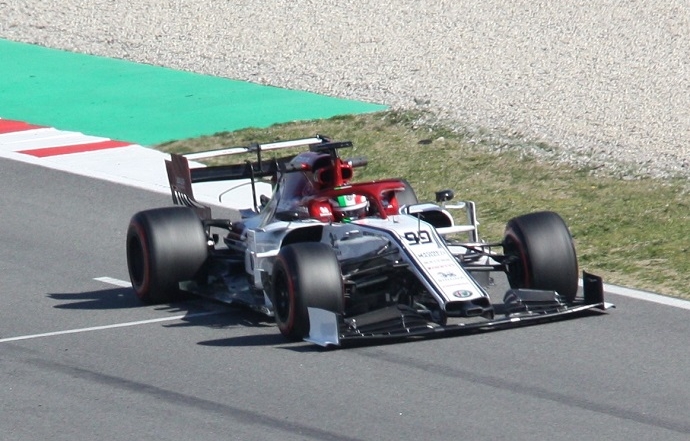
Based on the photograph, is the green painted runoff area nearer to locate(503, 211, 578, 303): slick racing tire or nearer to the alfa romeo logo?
locate(503, 211, 578, 303): slick racing tire

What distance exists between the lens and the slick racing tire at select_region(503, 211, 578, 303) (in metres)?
9.95

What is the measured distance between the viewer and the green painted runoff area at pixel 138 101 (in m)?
18.2

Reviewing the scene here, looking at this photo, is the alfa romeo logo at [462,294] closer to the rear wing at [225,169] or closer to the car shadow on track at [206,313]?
the car shadow on track at [206,313]

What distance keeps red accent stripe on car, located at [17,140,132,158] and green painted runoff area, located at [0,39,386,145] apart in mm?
286

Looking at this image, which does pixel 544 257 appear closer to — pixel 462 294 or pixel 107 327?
pixel 462 294

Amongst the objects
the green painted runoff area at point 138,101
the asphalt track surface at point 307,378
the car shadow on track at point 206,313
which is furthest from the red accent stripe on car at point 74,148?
the car shadow on track at point 206,313

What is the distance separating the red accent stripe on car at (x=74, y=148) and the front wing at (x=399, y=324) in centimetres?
813

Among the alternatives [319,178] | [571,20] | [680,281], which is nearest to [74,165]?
[319,178]

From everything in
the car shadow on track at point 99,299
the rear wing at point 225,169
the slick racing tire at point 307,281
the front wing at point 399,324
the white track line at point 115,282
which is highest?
the rear wing at point 225,169

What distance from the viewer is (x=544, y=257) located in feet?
32.7

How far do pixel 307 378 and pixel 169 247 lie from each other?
208cm

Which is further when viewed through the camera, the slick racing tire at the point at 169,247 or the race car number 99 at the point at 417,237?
the slick racing tire at the point at 169,247

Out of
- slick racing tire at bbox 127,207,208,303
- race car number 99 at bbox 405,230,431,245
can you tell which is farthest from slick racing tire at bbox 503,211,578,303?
slick racing tire at bbox 127,207,208,303

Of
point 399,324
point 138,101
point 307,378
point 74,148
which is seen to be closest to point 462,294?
point 399,324
